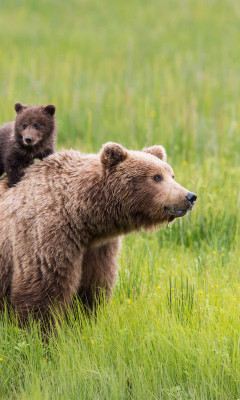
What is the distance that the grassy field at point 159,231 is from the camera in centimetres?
360

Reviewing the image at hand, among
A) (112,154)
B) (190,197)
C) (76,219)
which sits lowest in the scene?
(76,219)

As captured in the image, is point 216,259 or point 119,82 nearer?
point 216,259

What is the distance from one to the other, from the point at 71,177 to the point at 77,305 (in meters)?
1.03

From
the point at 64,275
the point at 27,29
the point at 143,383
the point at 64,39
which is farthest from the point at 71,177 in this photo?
the point at 27,29

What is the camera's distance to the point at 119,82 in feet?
39.7

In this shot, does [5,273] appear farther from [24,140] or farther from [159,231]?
[159,231]

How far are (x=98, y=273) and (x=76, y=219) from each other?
1.71 ft

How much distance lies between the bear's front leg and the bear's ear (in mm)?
678

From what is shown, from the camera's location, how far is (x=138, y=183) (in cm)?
416

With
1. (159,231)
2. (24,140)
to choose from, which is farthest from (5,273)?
(159,231)

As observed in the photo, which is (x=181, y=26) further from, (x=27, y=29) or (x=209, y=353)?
(x=209, y=353)

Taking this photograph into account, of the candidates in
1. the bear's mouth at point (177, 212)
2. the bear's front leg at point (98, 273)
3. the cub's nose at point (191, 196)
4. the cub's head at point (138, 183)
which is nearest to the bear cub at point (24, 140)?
the cub's head at point (138, 183)

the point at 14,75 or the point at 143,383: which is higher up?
the point at 14,75

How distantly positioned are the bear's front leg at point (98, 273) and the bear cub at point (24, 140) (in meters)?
0.91
